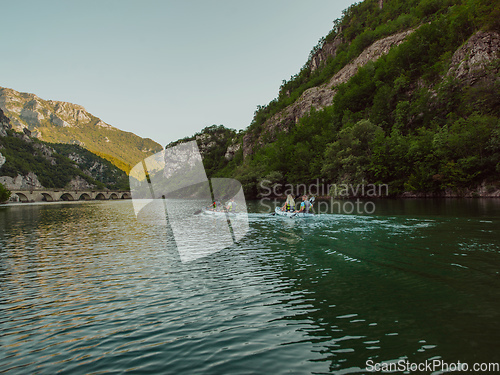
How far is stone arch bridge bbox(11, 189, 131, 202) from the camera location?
12288 cm

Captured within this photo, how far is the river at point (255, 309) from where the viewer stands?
579 centimetres

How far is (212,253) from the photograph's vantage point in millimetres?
16547

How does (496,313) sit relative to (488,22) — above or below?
below

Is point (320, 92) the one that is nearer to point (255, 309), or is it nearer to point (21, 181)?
point (255, 309)

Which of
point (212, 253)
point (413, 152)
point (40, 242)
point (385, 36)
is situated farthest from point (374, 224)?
point (385, 36)

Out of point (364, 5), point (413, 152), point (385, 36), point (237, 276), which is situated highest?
point (364, 5)

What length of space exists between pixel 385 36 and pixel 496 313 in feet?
363

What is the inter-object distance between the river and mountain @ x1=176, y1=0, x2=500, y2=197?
41502mm

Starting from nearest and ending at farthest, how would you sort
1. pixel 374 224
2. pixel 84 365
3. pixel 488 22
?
pixel 84 365
pixel 374 224
pixel 488 22

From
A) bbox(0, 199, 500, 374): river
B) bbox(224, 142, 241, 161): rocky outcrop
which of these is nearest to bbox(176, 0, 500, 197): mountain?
bbox(0, 199, 500, 374): river

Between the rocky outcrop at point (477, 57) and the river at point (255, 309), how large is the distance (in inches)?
2149

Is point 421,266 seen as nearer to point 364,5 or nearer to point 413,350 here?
point 413,350

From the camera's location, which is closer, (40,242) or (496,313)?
(496,313)

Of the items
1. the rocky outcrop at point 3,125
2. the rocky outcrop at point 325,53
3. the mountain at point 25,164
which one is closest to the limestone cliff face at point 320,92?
the rocky outcrop at point 325,53
